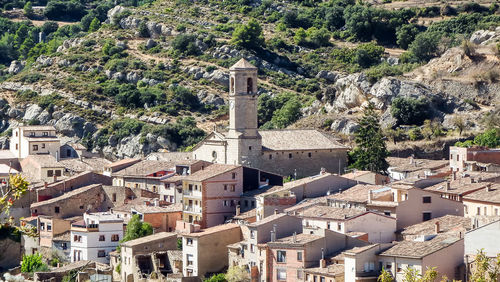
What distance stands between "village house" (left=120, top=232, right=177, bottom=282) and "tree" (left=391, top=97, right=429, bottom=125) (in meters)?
31.8

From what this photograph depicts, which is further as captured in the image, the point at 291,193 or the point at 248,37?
the point at 248,37

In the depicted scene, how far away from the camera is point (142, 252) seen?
2313 inches

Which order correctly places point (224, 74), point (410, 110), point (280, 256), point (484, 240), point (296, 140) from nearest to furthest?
point (484, 240) → point (280, 256) → point (296, 140) → point (410, 110) → point (224, 74)

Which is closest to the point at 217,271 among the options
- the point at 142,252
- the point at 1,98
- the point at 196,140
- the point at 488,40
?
the point at 142,252

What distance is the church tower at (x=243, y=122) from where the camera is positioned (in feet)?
247

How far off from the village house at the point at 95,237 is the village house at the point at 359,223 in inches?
488

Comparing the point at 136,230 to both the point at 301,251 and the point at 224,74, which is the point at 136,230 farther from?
the point at 224,74

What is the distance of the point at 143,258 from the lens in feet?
192

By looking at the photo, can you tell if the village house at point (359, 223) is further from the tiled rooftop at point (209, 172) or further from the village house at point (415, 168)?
the village house at point (415, 168)

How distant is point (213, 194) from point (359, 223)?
40.2 ft

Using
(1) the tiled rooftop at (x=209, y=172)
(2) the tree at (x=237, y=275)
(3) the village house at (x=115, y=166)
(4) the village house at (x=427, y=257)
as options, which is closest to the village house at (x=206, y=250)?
(2) the tree at (x=237, y=275)

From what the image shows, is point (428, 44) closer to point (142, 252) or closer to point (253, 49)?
point (253, 49)

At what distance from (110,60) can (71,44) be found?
30.3 feet

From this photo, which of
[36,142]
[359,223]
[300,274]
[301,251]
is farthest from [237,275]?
[36,142]
